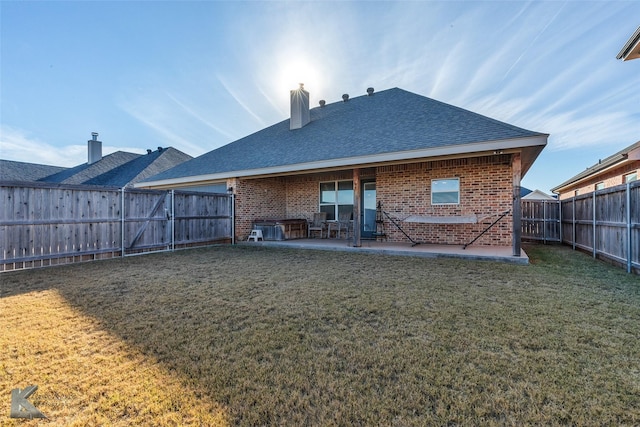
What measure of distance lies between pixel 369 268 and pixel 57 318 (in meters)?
4.68

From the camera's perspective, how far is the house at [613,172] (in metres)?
9.70

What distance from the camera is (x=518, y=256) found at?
20.9 ft

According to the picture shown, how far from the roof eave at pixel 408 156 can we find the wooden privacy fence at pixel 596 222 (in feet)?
5.60

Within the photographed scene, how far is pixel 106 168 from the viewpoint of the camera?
22938 millimetres

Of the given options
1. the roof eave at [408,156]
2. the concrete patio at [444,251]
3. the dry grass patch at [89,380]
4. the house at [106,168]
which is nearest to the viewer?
the dry grass patch at [89,380]

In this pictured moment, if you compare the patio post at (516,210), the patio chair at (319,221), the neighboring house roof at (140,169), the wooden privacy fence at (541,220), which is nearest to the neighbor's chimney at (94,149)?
the neighboring house roof at (140,169)

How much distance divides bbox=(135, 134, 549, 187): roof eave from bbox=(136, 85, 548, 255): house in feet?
0.07

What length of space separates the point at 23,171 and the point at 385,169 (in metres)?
29.4

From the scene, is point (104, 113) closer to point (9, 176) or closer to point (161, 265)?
point (161, 265)

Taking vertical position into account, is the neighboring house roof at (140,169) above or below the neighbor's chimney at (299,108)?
below

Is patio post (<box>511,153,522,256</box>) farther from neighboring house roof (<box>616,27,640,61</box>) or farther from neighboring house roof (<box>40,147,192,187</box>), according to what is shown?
neighboring house roof (<box>40,147,192,187</box>)

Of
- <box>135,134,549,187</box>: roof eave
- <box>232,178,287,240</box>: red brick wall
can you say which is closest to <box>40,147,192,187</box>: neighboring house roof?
<box>135,134,549,187</box>: roof eave

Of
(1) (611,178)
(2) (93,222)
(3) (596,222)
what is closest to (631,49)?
(3) (596,222)

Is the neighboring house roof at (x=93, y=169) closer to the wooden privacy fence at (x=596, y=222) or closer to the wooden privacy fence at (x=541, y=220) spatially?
the wooden privacy fence at (x=541, y=220)
